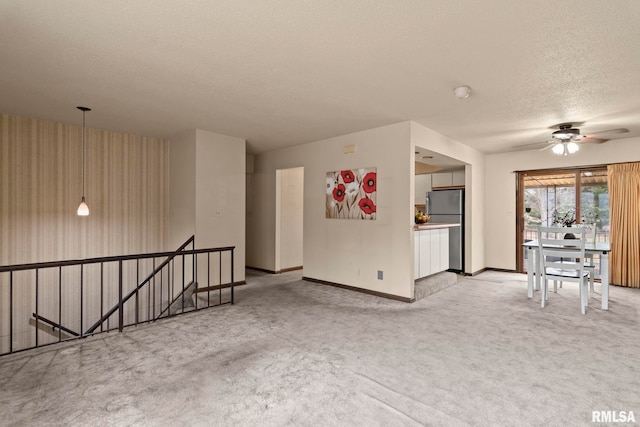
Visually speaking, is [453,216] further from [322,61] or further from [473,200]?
[322,61]

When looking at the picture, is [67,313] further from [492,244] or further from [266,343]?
[492,244]

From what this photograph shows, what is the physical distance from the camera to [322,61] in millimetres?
2705

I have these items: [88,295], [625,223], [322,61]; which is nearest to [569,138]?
[625,223]

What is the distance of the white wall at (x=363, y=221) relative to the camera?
4539 millimetres

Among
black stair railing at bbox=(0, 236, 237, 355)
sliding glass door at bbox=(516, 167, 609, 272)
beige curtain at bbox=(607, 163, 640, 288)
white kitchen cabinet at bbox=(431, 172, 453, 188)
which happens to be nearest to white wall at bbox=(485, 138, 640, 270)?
sliding glass door at bbox=(516, 167, 609, 272)

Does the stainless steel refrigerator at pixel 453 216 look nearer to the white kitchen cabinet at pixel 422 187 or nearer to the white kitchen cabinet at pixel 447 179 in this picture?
the white kitchen cabinet at pixel 447 179

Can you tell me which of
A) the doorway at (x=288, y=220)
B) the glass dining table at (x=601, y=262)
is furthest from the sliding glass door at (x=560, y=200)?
the doorway at (x=288, y=220)

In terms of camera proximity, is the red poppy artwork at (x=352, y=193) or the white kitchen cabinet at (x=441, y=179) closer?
the red poppy artwork at (x=352, y=193)

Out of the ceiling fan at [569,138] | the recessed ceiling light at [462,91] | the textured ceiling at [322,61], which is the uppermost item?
the textured ceiling at [322,61]

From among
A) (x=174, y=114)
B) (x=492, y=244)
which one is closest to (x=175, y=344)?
(x=174, y=114)

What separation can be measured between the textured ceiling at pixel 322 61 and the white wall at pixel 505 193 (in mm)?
1813

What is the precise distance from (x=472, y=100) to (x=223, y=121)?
3.21 meters

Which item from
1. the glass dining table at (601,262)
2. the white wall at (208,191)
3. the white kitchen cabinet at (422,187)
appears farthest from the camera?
the white kitchen cabinet at (422,187)

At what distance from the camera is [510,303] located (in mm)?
4418
